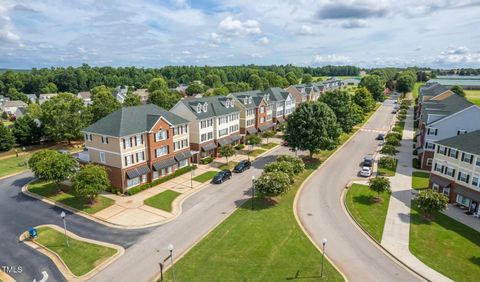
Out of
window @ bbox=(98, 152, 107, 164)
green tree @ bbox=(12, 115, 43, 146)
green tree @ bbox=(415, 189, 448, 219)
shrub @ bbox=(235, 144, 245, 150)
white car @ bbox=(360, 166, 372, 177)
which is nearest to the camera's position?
green tree @ bbox=(415, 189, 448, 219)

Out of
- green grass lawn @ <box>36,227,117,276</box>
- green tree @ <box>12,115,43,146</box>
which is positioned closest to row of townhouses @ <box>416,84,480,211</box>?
green grass lawn @ <box>36,227,117,276</box>

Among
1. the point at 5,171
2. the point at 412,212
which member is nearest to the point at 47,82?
the point at 5,171

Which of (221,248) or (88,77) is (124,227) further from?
(88,77)

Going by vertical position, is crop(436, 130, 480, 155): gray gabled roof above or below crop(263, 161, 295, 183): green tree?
above

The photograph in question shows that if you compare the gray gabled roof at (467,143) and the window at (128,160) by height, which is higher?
the gray gabled roof at (467,143)

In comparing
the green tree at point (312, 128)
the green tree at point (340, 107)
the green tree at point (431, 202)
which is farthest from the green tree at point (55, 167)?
the green tree at point (340, 107)

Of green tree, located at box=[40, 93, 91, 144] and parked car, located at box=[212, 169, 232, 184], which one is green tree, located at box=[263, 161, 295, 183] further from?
green tree, located at box=[40, 93, 91, 144]

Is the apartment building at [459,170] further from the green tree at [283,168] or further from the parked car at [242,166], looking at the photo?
the parked car at [242,166]
